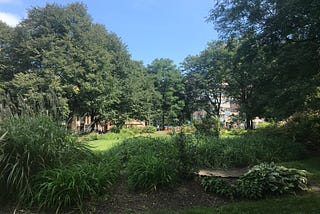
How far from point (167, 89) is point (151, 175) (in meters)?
36.6

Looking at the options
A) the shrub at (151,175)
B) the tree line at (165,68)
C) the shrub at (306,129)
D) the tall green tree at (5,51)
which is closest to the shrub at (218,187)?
the shrub at (151,175)

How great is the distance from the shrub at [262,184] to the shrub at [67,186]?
1907 mm

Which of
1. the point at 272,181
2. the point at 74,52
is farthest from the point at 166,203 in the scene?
the point at 74,52

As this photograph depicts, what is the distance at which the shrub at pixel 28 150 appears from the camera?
4.12 metres

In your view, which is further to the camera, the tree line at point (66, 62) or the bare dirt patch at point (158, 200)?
the tree line at point (66, 62)

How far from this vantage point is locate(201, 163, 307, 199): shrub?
14.4 feet

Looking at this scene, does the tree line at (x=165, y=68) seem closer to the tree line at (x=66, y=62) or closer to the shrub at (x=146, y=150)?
the tree line at (x=66, y=62)

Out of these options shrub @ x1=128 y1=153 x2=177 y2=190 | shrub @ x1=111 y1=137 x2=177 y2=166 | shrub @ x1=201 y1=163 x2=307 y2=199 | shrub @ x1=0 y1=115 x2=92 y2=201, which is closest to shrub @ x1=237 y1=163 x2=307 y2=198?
shrub @ x1=201 y1=163 x2=307 y2=199

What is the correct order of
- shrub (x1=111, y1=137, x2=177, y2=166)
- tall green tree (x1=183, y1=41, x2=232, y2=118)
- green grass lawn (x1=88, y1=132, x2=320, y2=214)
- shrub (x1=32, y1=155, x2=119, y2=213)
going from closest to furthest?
green grass lawn (x1=88, y1=132, x2=320, y2=214)
shrub (x1=32, y1=155, x2=119, y2=213)
shrub (x1=111, y1=137, x2=177, y2=166)
tall green tree (x1=183, y1=41, x2=232, y2=118)

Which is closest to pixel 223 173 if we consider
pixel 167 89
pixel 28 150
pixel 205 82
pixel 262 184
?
pixel 262 184

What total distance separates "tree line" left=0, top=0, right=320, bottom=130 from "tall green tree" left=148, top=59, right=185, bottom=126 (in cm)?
15

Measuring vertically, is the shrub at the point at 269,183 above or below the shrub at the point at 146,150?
below

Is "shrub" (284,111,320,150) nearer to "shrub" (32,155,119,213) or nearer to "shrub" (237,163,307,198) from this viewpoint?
"shrub" (237,163,307,198)

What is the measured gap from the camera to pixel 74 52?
23.1m
